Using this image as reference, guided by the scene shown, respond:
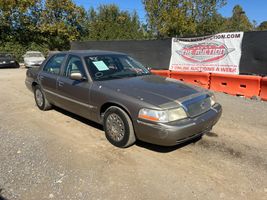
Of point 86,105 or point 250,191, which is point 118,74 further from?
point 250,191

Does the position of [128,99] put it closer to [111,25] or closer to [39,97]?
[39,97]

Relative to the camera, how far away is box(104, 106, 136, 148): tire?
402 cm

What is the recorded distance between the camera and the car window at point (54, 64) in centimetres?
564

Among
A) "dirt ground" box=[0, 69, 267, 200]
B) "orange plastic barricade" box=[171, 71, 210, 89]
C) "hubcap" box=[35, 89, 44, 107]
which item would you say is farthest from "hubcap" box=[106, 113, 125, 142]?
"orange plastic barricade" box=[171, 71, 210, 89]

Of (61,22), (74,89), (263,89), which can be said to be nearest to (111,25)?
(61,22)

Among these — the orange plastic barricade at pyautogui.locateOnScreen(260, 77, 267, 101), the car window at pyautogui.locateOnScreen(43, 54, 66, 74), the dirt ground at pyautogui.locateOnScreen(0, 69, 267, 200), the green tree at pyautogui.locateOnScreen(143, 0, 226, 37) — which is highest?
the green tree at pyautogui.locateOnScreen(143, 0, 226, 37)

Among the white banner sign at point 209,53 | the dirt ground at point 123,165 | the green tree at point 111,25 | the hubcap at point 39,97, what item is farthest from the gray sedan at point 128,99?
the green tree at point 111,25

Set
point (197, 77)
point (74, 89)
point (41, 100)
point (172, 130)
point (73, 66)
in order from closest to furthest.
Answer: point (172, 130), point (74, 89), point (73, 66), point (41, 100), point (197, 77)

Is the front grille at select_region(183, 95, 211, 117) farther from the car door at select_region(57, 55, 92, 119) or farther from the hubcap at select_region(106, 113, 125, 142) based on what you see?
the car door at select_region(57, 55, 92, 119)

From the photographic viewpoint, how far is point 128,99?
398cm

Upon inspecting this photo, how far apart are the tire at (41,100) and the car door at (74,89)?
3.06 ft

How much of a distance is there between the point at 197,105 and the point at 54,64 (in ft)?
11.2

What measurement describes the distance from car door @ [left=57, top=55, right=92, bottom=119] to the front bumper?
4.20ft

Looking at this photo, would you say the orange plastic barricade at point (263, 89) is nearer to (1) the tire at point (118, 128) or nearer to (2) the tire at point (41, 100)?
(1) the tire at point (118, 128)
